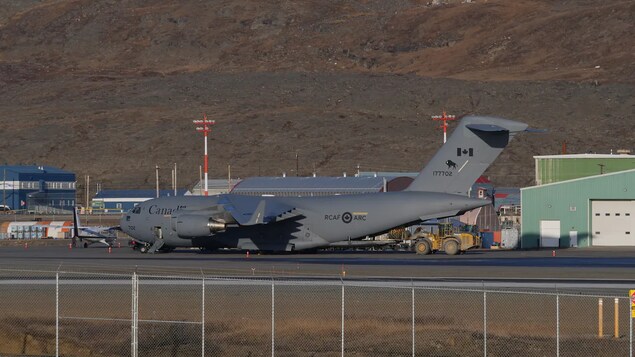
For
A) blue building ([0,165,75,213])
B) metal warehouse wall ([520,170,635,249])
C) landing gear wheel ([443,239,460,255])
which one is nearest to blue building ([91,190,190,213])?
blue building ([0,165,75,213])

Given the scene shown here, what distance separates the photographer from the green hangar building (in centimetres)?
7206

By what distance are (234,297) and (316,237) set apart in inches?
946

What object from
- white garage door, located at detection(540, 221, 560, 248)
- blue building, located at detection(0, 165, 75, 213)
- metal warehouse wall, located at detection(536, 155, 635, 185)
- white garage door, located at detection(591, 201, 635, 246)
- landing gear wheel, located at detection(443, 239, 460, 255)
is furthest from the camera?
blue building, located at detection(0, 165, 75, 213)

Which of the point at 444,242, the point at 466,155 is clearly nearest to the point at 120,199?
the point at 444,242

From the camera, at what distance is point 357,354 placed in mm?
28078

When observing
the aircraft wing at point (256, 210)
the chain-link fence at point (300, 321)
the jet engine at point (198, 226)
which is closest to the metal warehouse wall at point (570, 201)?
the aircraft wing at point (256, 210)

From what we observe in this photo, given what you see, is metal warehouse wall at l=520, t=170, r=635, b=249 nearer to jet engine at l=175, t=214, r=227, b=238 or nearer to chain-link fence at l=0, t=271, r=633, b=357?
jet engine at l=175, t=214, r=227, b=238

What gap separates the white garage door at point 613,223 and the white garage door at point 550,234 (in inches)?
87.3

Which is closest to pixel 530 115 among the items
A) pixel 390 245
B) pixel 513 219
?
pixel 513 219

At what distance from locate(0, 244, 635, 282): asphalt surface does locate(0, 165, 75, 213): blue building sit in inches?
2881

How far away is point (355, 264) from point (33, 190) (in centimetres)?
9484

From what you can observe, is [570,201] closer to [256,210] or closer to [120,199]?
[256,210]

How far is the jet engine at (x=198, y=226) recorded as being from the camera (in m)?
61.7

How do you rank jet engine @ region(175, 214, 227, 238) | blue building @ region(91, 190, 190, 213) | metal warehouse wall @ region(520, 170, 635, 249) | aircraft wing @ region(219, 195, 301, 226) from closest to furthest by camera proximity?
aircraft wing @ region(219, 195, 301, 226) → jet engine @ region(175, 214, 227, 238) → metal warehouse wall @ region(520, 170, 635, 249) → blue building @ region(91, 190, 190, 213)
